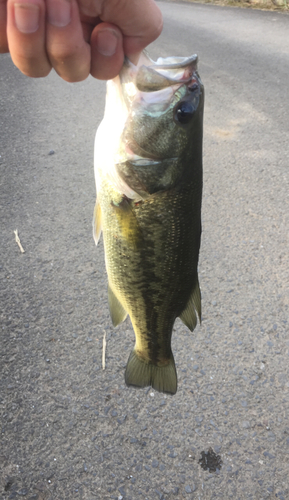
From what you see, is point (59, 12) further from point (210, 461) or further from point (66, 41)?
point (210, 461)

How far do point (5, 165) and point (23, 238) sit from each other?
1.34m

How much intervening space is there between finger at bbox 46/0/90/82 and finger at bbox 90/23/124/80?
0.10 ft

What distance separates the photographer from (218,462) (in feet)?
7.45

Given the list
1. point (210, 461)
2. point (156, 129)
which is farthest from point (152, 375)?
point (156, 129)

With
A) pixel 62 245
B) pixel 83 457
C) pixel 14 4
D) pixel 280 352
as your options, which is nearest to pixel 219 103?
pixel 62 245

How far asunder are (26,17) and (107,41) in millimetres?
217

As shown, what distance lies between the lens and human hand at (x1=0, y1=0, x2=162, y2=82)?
799mm

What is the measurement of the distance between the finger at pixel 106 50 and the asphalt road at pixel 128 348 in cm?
207

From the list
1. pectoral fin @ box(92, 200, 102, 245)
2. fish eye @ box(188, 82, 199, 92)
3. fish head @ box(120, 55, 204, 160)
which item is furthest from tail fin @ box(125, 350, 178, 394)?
fish eye @ box(188, 82, 199, 92)

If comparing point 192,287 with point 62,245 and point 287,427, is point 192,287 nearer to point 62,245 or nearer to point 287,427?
point 287,427

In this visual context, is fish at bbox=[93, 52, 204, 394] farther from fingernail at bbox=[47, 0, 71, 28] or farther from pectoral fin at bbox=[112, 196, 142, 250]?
fingernail at bbox=[47, 0, 71, 28]

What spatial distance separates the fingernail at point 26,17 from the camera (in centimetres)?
77

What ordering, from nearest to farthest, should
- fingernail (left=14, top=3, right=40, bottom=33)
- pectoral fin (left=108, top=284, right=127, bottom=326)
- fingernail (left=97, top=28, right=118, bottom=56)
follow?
1. fingernail (left=14, top=3, right=40, bottom=33)
2. fingernail (left=97, top=28, right=118, bottom=56)
3. pectoral fin (left=108, top=284, right=127, bottom=326)

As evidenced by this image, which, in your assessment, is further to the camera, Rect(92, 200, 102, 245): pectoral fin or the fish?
Rect(92, 200, 102, 245): pectoral fin
